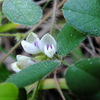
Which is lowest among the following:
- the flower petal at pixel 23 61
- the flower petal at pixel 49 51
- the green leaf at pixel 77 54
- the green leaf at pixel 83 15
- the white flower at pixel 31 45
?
the green leaf at pixel 77 54

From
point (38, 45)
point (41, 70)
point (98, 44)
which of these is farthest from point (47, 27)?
point (41, 70)

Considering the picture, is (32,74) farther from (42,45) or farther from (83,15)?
(83,15)

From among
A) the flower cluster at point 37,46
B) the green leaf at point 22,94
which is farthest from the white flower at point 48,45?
the green leaf at point 22,94

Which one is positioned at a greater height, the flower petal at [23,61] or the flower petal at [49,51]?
the flower petal at [49,51]

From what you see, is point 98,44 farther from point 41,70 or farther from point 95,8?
point 41,70

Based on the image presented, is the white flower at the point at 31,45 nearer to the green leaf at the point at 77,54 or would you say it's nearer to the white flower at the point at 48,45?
the white flower at the point at 48,45

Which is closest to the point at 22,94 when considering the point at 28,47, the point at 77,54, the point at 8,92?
the point at 8,92

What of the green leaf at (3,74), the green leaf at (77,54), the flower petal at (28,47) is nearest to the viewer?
the flower petal at (28,47)

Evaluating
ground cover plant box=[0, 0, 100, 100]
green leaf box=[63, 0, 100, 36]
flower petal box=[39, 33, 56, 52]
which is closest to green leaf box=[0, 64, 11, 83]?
ground cover plant box=[0, 0, 100, 100]
